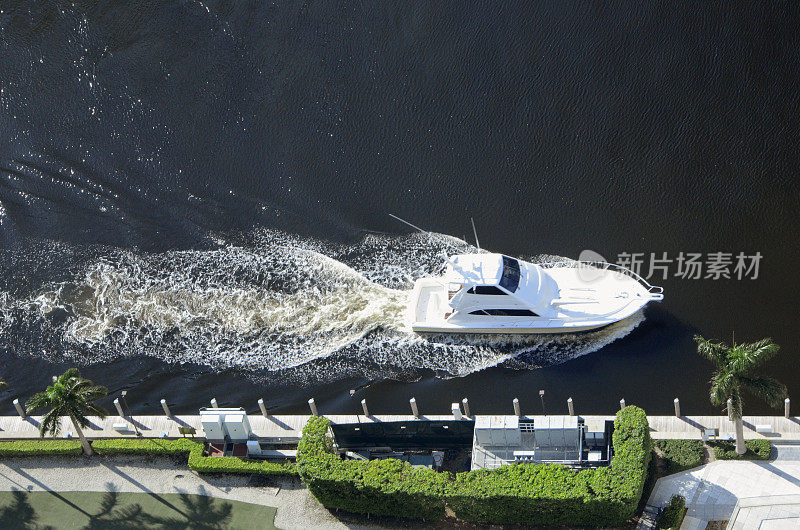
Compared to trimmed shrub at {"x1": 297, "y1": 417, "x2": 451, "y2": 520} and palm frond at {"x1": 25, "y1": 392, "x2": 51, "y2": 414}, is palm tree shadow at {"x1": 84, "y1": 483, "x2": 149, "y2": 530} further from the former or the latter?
trimmed shrub at {"x1": 297, "y1": 417, "x2": 451, "y2": 520}

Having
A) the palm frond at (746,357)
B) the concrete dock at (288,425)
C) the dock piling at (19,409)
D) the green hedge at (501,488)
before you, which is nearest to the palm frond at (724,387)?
the palm frond at (746,357)

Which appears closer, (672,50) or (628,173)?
(628,173)

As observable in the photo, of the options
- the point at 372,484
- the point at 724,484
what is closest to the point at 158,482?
the point at 372,484

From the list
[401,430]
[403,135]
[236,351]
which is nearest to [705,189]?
[403,135]

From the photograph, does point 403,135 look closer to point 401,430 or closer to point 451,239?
point 451,239

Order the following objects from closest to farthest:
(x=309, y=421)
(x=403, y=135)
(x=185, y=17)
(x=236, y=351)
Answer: (x=309, y=421)
(x=236, y=351)
(x=403, y=135)
(x=185, y=17)

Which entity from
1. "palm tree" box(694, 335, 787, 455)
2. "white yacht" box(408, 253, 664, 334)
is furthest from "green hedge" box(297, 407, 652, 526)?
"white yacht" box(408, 253, 664, 334)
